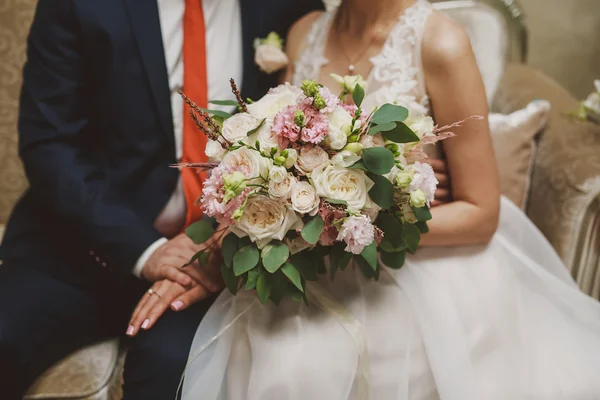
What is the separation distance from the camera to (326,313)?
1.02 m

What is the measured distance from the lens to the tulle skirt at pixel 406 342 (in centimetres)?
95

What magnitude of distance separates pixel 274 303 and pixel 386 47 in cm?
59

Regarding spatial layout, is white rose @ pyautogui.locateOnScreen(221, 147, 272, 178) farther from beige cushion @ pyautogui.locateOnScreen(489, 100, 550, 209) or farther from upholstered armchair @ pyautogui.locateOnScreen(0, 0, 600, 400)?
beige cushion @ pyautogui.locateOnScreen(489, 100, 550, 209)

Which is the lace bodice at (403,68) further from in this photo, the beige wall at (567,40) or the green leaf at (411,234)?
the beige wall at (567,40)

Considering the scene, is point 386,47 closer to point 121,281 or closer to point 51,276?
A: point 121,281

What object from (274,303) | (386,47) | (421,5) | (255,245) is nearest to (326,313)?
(274,303)

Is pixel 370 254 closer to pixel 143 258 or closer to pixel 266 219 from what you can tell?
pixel 266 219

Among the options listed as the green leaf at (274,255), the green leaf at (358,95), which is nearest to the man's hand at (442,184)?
the green leaf at (358,95)

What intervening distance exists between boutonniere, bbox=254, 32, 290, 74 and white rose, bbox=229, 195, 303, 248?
0.57 m

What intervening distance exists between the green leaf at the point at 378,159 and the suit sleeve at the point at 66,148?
635mm

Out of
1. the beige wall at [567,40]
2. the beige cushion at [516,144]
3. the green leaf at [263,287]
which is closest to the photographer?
the green leaf at [263,287]

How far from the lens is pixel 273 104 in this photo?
899 mm

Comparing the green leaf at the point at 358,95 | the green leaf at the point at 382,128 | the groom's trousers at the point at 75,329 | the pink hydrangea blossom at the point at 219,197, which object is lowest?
the groom's trousers at the point at 75,329

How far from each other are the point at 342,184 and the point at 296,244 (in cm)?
14
